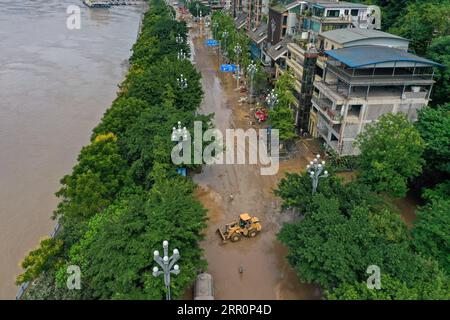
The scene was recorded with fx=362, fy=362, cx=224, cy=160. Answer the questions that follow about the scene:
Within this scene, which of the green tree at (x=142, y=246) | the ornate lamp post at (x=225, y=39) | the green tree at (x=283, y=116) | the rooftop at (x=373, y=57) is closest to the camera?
the green tree at (x=142, y=246)

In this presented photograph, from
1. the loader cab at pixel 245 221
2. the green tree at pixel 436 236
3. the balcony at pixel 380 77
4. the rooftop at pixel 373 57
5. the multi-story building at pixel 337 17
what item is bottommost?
the loader cab at pixel 245 221

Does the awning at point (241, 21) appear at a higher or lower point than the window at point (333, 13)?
lower

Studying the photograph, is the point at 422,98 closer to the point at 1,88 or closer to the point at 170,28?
the point at 170,28

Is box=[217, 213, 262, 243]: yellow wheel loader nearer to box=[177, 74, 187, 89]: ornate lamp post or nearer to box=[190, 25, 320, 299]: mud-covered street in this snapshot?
box=[190, 25, 320, 299]: mud-covered street

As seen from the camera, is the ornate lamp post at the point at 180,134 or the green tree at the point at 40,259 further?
the ornate lamp post at the point at 180,134

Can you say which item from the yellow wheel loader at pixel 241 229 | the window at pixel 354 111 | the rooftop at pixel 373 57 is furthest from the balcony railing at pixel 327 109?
the yellow wheel loader at pixel 241 229

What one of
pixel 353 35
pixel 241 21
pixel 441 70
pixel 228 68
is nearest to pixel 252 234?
pixel 441 70
